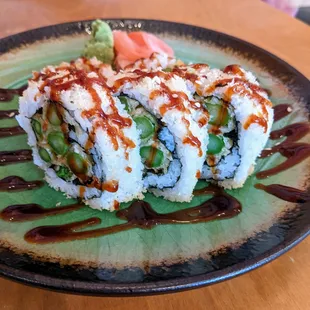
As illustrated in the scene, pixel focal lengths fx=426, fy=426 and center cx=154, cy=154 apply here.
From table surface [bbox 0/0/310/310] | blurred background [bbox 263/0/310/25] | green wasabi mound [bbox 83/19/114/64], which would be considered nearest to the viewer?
table surface [bbox 0/0/310/310]

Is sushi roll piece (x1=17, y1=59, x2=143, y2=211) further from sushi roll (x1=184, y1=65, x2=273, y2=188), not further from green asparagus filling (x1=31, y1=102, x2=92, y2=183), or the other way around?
sushi roll (x1=184, y1=65, x2=273, y2=188)

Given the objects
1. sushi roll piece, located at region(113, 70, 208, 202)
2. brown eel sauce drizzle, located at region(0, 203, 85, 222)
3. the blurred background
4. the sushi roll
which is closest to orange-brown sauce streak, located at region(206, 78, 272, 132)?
the sushi roll

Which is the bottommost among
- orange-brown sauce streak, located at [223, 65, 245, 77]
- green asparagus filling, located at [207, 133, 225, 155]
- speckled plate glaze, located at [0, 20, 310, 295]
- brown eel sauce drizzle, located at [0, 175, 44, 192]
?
speckled plate glaze, located at [0, 20, 310, 295]

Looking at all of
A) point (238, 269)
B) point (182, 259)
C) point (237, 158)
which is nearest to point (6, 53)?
point (237, 158)

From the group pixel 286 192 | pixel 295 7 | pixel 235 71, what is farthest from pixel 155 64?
pixel 295 7

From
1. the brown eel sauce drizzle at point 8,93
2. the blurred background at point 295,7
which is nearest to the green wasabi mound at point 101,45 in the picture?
the brown eel sauce drizzle at point 8,93

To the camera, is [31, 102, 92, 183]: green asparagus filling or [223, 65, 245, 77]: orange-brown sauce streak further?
[223, 65, 245, 77]: orange-brown sauce streak

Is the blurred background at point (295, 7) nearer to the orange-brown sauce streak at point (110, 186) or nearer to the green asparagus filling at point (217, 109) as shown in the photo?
the green asparagus filling at point (217, 109)
